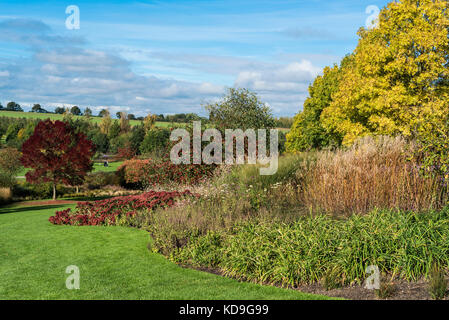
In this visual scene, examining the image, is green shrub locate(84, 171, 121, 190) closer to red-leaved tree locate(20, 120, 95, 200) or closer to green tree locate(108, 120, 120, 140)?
red-leaved tree locate(20, 120, 95, 200)

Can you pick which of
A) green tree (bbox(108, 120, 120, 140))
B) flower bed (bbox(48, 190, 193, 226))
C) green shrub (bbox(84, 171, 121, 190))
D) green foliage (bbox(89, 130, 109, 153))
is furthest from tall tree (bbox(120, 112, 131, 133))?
flower bed (bbox(48, 190, 193, 226))

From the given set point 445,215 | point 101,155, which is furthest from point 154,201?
point 101,155

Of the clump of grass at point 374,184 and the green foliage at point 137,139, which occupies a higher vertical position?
the green foliage at point 137,139

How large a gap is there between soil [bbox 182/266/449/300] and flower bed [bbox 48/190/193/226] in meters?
6.31

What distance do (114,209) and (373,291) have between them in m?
8.53

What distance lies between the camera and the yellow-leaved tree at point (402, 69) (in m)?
17.0

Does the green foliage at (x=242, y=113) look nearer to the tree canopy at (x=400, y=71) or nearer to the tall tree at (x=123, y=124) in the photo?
the tree canopy at (x=400, y=71)

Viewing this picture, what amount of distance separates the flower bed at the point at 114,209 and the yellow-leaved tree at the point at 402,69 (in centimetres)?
1016

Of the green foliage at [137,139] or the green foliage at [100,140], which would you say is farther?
the green foliage at [100,140]

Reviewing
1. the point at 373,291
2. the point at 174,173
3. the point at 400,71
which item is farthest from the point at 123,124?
the point at 373,291

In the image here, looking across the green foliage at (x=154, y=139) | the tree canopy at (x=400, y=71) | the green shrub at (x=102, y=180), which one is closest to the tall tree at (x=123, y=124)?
the green foliage at (x=154, y=139)

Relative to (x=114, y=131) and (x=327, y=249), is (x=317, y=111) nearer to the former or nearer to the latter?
(x=327, y=249)

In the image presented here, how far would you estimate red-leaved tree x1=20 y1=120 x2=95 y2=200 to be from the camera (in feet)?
58.4

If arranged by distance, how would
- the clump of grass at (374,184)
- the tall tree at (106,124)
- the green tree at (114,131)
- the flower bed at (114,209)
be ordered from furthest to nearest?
the tall tree at (106,124), the green tree at (114,131), the flower bed at (114,209), the clump of grass at (374,184)
